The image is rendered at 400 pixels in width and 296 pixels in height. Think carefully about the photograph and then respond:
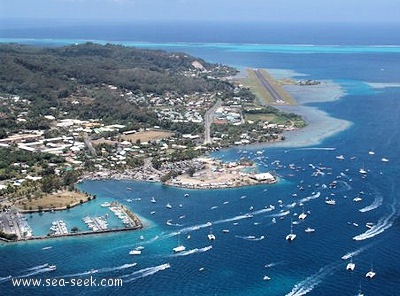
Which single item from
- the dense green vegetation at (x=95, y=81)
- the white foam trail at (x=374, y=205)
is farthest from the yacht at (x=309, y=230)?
the dense green vegetation at (x=95, y=81)

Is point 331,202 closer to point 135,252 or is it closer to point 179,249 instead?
point 179,249

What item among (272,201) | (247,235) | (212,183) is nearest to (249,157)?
(212,183)

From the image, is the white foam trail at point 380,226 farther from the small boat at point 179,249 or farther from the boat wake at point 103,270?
the boat wake at point 103,270

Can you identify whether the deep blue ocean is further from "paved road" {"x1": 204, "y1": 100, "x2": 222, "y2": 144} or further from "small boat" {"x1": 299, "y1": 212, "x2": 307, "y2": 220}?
"paved road" {"x1": 204, "y1": 100, "x2": 222, "y2": 144}

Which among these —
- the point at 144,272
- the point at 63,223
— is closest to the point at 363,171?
the point at 63,223

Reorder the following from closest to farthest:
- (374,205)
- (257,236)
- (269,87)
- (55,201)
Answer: (257,236)
(374,205)
(55,201)
(269,87)
